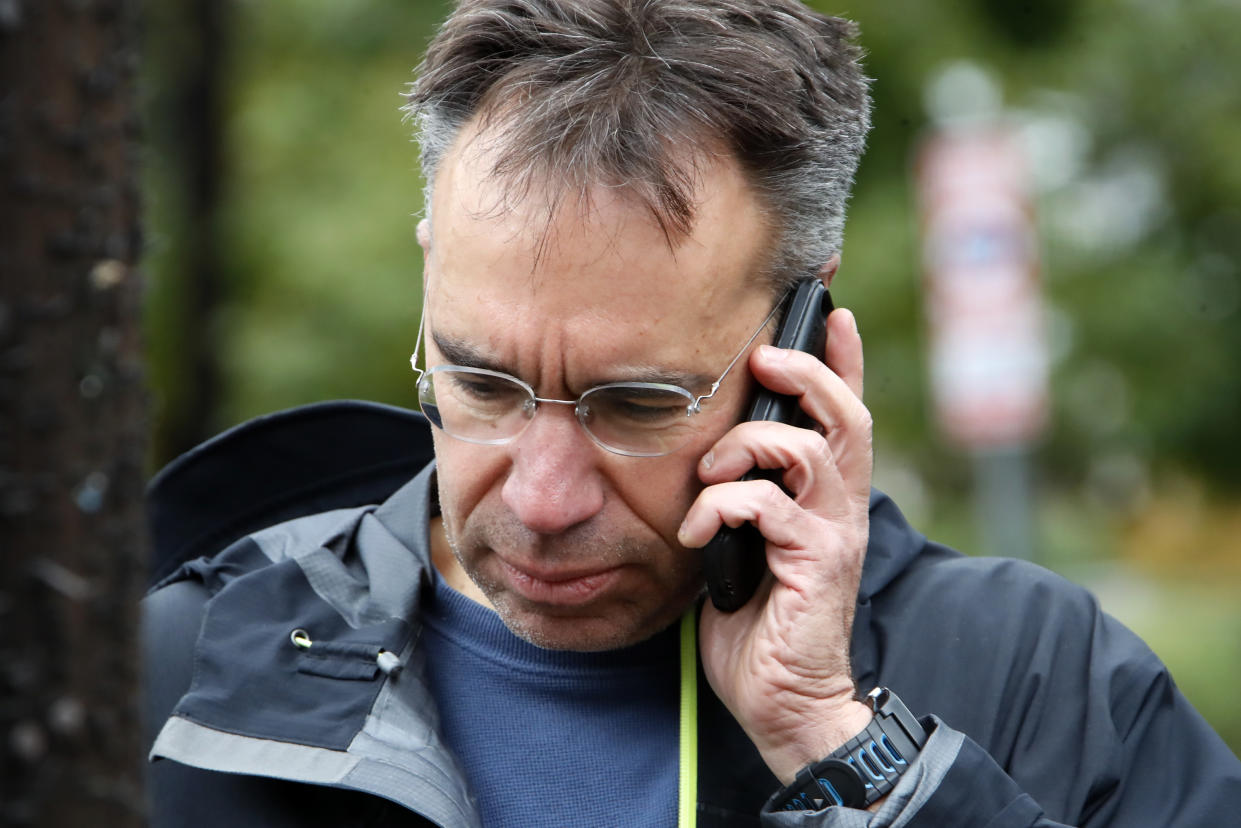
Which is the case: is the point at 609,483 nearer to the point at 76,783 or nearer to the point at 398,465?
the point at 398,465

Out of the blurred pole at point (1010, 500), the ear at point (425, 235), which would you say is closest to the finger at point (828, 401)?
the ear at point (425, 235)

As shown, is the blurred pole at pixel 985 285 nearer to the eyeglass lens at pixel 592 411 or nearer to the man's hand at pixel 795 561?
the man's hand at pixel 795 561

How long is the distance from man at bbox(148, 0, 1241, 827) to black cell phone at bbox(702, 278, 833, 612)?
30mm

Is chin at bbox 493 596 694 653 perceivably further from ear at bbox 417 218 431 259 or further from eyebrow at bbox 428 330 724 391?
ear at bbox 417 218 431 259

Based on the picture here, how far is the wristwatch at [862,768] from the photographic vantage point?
2217 millimetres

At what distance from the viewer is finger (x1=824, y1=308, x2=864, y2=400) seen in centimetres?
263

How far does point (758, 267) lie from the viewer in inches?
101

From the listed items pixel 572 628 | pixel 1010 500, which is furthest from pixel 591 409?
pixel 1010 500

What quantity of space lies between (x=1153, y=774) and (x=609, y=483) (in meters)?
1.01

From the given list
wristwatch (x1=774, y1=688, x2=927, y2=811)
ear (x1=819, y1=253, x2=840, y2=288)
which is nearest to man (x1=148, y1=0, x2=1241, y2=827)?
wristwatch (x1=774, y1=688, x2=927, y2=811)

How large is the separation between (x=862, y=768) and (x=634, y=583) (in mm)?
487

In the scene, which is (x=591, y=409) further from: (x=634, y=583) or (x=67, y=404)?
(x=67, y=404)

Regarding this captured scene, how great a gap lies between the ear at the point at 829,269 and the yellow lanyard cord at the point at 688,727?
0.67 meters

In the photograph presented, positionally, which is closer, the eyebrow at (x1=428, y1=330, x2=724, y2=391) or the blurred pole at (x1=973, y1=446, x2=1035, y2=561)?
the eyebrow at (x1=428, y1=330, x2=724, y2=391)
